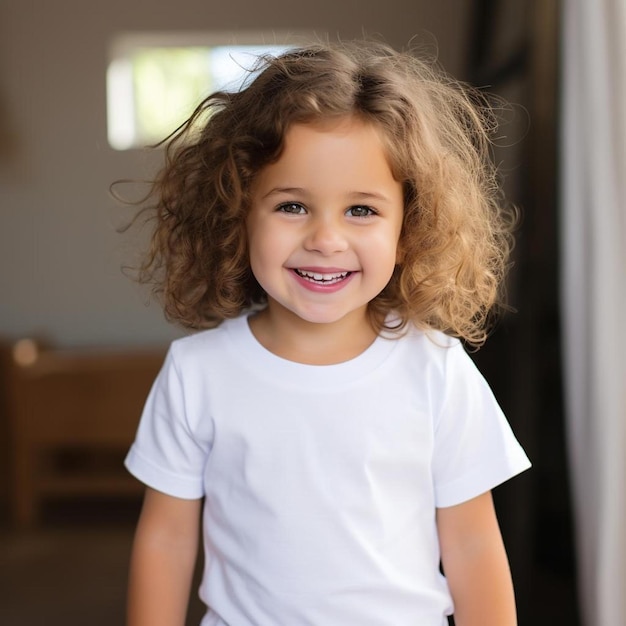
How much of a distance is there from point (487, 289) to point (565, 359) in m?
0.64

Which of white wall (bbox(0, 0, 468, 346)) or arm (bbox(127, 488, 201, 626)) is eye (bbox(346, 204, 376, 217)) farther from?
white wall (bbox(0, 0, 468, 346))

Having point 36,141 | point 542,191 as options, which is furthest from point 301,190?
point 36,141

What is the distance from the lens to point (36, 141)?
3914 mm

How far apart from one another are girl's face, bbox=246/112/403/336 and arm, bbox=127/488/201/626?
0.94 feet

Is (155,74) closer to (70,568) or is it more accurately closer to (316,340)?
(70,568)

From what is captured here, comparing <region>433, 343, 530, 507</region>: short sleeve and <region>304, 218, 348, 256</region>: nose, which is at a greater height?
<region>304, 218, 348, 256</region>: nose

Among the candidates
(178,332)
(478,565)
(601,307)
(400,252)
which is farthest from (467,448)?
(178,332)

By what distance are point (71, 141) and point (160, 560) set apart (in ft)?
10.0

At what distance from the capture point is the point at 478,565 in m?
1.11

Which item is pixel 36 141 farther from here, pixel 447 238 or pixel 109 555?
pixel 447 238

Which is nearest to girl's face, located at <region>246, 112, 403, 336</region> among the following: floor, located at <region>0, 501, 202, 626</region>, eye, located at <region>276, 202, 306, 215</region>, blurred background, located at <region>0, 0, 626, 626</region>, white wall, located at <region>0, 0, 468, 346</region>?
eye, located at <region>276, 202, 306, 215</region>

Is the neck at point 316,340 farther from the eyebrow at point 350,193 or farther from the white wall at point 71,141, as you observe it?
the white wall at point 71,141

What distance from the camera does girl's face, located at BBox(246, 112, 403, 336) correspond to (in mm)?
1038

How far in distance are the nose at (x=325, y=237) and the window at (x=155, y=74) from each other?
2.96 meters
